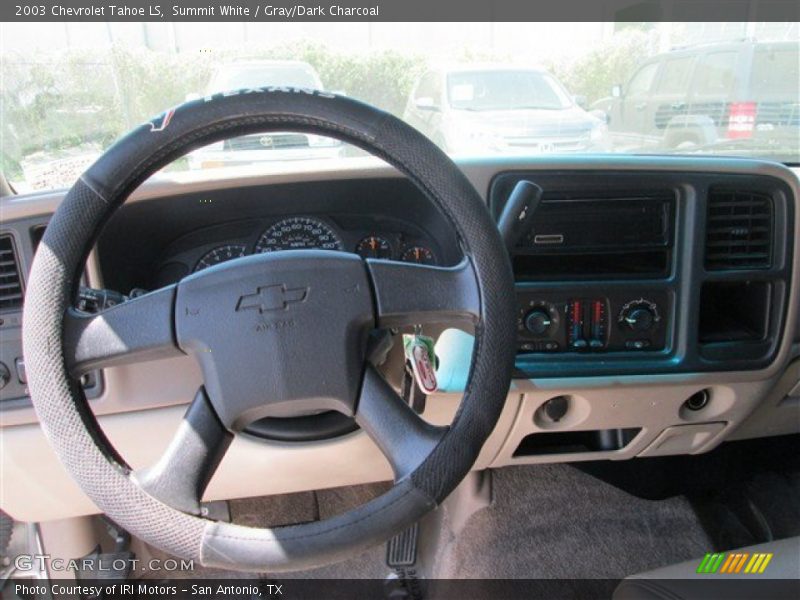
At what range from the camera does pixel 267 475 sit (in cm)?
158

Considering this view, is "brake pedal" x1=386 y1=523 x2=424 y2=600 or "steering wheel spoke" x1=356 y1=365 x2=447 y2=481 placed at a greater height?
"steering wheel spoke" x1=356 y1=365 x2=447 y2=481

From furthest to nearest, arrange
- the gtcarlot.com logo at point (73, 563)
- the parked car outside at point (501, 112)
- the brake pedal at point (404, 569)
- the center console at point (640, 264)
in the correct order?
1. the brake pedal at point (404, 569)
2. the gtcarlot.com logo at point (73, 563)
3. the parked car outside at point (501, 112)
4. the center console at point (640, 264)

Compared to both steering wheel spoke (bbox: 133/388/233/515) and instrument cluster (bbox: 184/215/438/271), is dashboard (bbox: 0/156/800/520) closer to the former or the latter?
instrument cluster (bbox: 184/215/438/271)

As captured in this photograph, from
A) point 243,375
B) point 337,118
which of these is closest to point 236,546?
point 243,375

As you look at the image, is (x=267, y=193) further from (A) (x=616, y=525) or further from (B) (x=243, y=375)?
(A) (x=616, y=525)

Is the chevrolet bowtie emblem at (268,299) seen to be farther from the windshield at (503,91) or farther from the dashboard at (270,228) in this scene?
the windshield at (503,91)

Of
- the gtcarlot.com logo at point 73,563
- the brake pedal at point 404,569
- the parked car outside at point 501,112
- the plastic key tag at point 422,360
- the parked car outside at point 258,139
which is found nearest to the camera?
the plastic key tag at point 422,360

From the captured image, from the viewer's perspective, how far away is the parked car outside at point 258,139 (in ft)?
4.65

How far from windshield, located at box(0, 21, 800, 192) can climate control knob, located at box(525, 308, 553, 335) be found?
34cm

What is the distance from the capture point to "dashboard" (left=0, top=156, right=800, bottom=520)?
1442mm

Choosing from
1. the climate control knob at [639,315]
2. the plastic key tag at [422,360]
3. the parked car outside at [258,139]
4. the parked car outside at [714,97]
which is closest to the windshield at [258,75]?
the parked car outside at [258,139]

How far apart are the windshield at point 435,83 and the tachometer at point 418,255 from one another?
228 millimetres

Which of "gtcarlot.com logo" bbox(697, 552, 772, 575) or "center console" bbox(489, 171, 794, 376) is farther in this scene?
"center console" bbox(489, 171, 794, 376)

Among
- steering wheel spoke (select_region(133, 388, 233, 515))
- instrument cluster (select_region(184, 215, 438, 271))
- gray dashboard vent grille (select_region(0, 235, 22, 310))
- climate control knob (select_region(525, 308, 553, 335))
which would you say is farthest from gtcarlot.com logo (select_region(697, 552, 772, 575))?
gray dashboard vent grille (select_region(0, 235, 22, 310))
